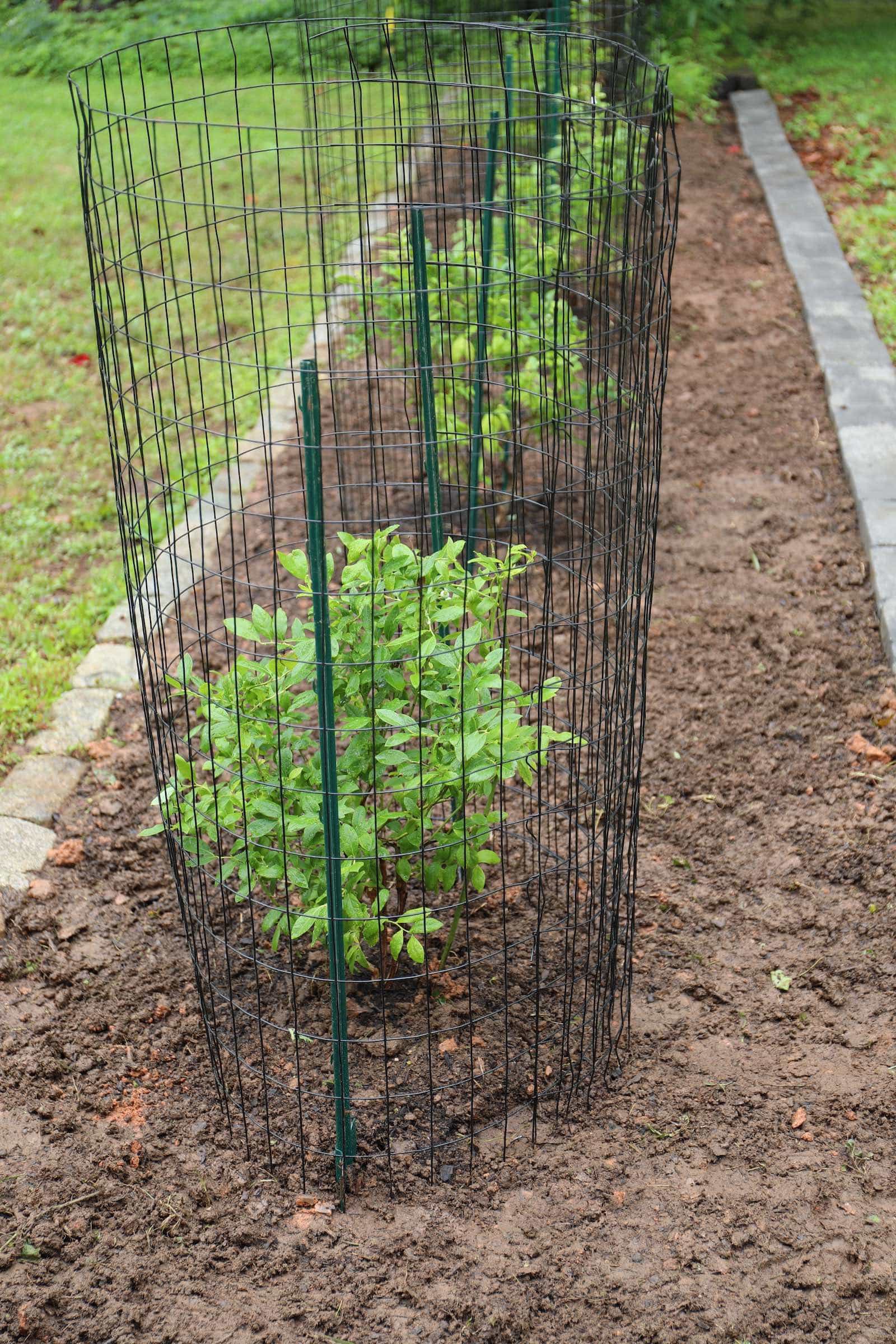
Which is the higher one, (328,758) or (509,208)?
(509,208)

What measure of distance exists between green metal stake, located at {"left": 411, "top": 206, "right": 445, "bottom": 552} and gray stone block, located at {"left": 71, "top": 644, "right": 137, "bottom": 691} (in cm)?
138

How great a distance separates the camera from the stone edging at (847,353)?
174 inches

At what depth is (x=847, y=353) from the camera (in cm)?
580

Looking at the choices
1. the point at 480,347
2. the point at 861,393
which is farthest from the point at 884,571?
the point at 480,347

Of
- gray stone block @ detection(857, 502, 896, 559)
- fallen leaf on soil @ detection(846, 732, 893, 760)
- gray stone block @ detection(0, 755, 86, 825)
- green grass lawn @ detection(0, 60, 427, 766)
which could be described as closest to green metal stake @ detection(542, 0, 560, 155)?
green grass lawn @ detection(0, 60, 427, 766)

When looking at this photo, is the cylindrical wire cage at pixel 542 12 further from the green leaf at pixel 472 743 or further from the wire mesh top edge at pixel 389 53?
the green leaf at pixel 472 743

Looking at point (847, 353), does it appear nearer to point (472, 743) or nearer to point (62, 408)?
point (62, 408)

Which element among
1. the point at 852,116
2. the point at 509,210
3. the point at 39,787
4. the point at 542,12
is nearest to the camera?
the point at 509,210

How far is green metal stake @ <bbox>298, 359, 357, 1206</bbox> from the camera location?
5.98 feet

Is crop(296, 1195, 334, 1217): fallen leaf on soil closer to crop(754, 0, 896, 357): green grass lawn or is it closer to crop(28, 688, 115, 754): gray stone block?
crop(28, 688, 115, 754): gray stone block

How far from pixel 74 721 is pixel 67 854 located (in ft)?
1.99

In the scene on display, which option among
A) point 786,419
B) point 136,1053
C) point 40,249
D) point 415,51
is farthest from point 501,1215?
point 415,51

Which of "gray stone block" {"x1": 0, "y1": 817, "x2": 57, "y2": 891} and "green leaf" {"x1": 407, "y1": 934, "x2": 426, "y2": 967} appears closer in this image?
"green leaf" {"x1": 407, "y1": 934, "x2": 426, "y2": 967}

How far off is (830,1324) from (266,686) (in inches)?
61.0
